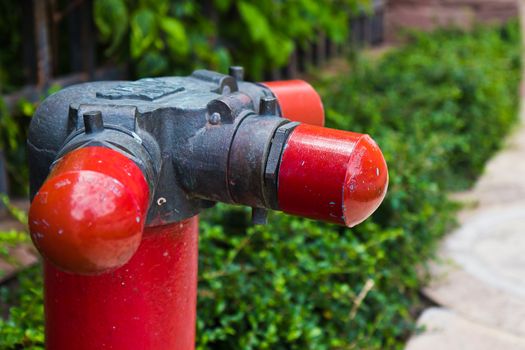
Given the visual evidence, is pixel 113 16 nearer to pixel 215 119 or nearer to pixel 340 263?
pixel 340 263

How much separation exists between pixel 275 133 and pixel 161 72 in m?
2.15

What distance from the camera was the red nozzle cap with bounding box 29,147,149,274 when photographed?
2.65 ft

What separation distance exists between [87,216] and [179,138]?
0.28 m

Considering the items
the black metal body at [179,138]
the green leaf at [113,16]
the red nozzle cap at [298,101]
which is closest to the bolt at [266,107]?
the black metal body at [179,138]

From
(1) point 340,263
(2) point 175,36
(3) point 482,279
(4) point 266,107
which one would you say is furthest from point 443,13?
(4) point 266,107

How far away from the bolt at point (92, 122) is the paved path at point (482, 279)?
1459 mm

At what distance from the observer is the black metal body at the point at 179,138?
100 cm

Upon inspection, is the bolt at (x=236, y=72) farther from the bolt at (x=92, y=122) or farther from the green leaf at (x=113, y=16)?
the green leaf at (x=113, y=16)

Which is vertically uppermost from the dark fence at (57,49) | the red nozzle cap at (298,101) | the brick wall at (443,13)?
the red nozzle cap at (298,101)

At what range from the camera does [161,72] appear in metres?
3.09

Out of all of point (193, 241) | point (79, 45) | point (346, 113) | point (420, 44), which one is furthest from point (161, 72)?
point (420, 44)

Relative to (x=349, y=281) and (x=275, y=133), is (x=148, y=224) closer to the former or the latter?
(x=275, y=133)

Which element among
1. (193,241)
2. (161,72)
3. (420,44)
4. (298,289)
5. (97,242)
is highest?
(97,242)

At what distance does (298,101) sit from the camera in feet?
4.24
